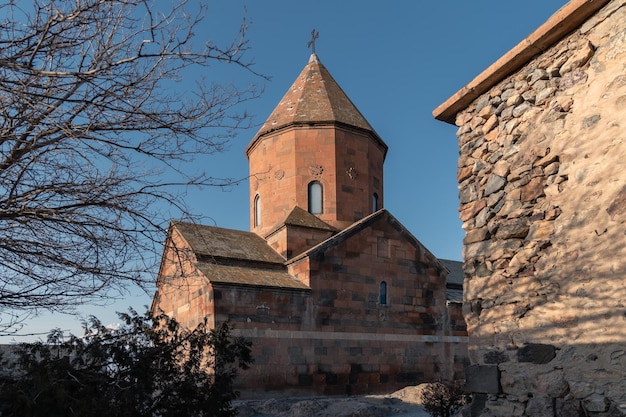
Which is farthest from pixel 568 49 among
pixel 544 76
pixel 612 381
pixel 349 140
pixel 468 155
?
pixel 349 140

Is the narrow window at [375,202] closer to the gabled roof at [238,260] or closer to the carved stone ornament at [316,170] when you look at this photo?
the carved stone ornament at [316,170]

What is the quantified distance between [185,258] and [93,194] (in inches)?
44.0

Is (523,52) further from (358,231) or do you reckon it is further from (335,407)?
(358,231)

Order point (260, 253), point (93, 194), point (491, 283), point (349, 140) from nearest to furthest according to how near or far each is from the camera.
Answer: point (491, 283)
point (93, 194)
point (260, 253)
point (349, 140)

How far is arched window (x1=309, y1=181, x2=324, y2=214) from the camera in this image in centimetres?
1730

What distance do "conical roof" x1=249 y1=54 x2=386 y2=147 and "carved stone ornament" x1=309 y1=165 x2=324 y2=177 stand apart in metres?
1.39

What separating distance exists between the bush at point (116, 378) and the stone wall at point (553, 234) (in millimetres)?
3079

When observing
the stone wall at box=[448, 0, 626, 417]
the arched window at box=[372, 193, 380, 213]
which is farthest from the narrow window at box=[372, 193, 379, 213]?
the stone wall at box=[448, 0, 626, 417]

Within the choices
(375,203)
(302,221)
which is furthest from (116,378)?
(375,203)

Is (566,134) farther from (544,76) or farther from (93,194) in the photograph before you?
(93,194)

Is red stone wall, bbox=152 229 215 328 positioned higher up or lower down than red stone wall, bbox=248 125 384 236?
lower down

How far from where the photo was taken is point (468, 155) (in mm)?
5359

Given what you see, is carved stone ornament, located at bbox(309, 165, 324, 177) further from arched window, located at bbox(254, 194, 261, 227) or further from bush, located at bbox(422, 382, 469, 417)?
bush, located at bbox(422, 382, 469, 417)

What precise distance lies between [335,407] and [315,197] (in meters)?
7.67
